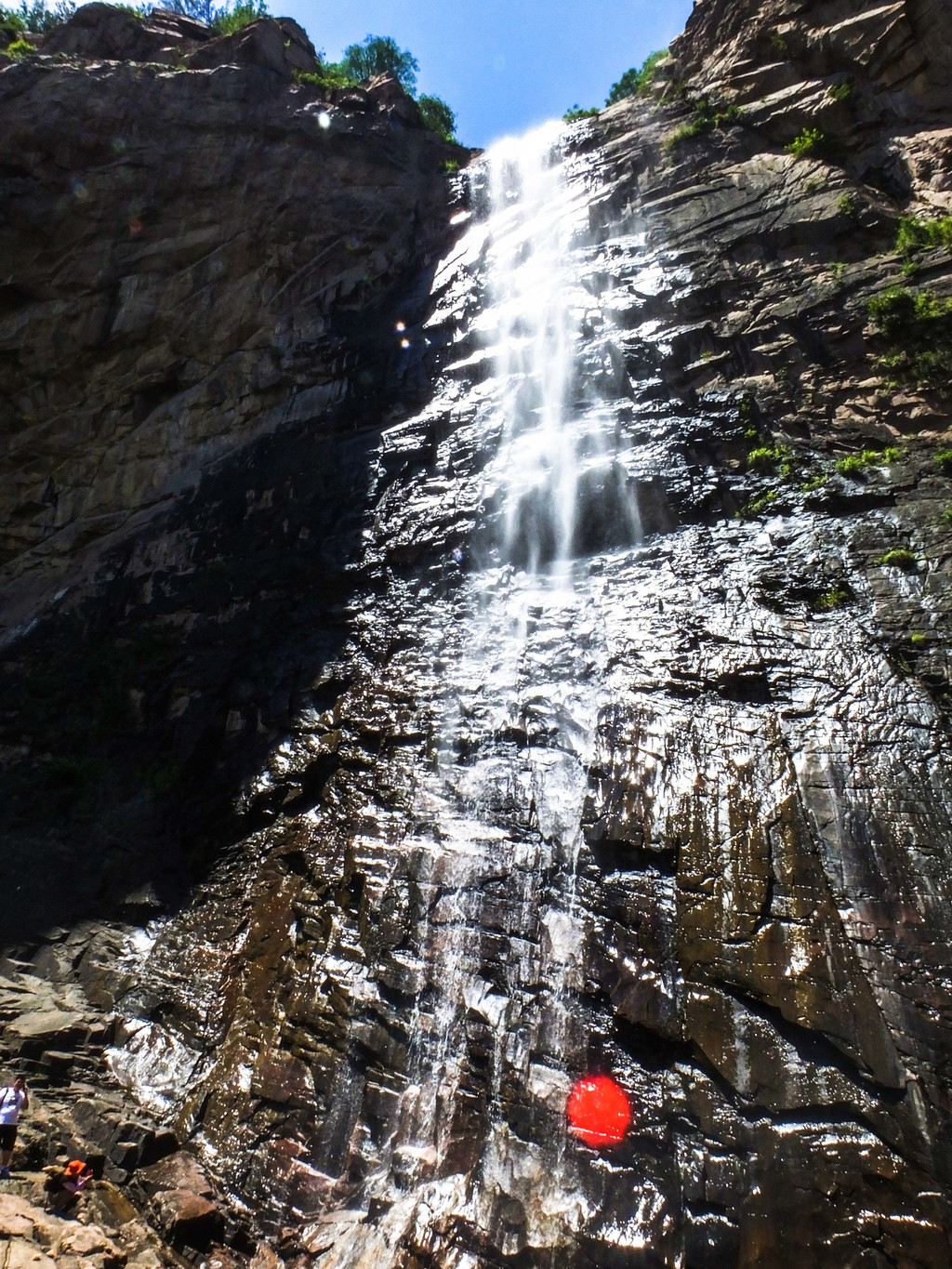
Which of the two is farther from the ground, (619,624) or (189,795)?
(619,624)

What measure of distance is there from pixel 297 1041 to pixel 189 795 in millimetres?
4537

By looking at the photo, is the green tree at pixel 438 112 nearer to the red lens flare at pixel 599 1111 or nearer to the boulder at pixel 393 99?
the boulder at pixel 393 99

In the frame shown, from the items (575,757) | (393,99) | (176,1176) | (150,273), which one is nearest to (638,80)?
(393,99)

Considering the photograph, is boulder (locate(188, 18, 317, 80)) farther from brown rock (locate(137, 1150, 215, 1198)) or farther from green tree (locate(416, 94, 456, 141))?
brown rock (locate(137, 1150, 215, 1198))

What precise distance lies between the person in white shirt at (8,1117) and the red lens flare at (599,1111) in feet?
15.1

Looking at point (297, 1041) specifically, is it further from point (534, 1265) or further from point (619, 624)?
point (619, 624)

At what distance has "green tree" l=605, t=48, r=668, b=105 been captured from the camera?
17078 mm

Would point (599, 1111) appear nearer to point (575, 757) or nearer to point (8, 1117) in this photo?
point (575, 757)

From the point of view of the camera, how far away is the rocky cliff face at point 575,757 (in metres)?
5.84

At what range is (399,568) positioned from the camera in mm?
11891

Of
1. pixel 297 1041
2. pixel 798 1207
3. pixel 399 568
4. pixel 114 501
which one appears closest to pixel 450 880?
pixel 297 1041

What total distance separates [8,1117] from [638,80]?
2287cm

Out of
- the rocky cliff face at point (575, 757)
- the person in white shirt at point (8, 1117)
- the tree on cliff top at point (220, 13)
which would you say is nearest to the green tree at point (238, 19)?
the tree on cliff top at point (220, 13)

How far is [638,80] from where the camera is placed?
19.3 metres
